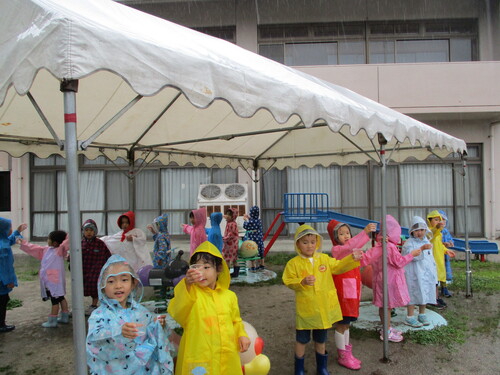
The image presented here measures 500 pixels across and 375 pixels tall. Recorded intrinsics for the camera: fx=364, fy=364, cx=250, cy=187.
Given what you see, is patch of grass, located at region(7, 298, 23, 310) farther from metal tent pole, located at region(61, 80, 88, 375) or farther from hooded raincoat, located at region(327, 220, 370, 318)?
hooded raincoat, located at region(327, 220, 370, 318)

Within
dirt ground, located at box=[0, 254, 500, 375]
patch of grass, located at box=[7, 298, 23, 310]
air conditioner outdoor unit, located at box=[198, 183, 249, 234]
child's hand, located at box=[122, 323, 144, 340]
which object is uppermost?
air conditioner outdoor unit, located at box=[198, 183, 249, 234]

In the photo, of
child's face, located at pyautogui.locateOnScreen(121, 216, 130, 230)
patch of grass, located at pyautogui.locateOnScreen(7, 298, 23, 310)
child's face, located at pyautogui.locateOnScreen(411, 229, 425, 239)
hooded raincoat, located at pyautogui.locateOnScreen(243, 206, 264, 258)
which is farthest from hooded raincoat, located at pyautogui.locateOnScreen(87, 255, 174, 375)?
hooded raincoat, located at pyautogui.locateOnScreen(243, 206, 264, 258)

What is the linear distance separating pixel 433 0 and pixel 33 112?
1209 cm

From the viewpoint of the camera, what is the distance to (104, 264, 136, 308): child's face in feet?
7.25

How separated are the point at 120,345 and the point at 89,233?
3.02 metres

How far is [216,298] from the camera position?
2377mm

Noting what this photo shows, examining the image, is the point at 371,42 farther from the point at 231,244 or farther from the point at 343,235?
the point at 343,235

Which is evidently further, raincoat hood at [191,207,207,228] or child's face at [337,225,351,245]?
raincoat hood at [191,207,207,228]

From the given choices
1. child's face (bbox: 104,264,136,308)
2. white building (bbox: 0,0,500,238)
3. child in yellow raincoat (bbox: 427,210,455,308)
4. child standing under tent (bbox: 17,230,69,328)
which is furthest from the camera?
white building (bbox: 0,0,500,238)

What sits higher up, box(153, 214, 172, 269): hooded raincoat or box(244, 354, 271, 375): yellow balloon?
box(153, 214, 172, 269): hooded raincoat

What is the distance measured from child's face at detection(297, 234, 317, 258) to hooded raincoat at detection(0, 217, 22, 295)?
363 centimetres

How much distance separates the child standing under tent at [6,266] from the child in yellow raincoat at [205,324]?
3.04 meters

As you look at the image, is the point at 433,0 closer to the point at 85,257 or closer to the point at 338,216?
the point at 338,216

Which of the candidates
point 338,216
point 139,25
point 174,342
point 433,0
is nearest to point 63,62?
point 139,25
